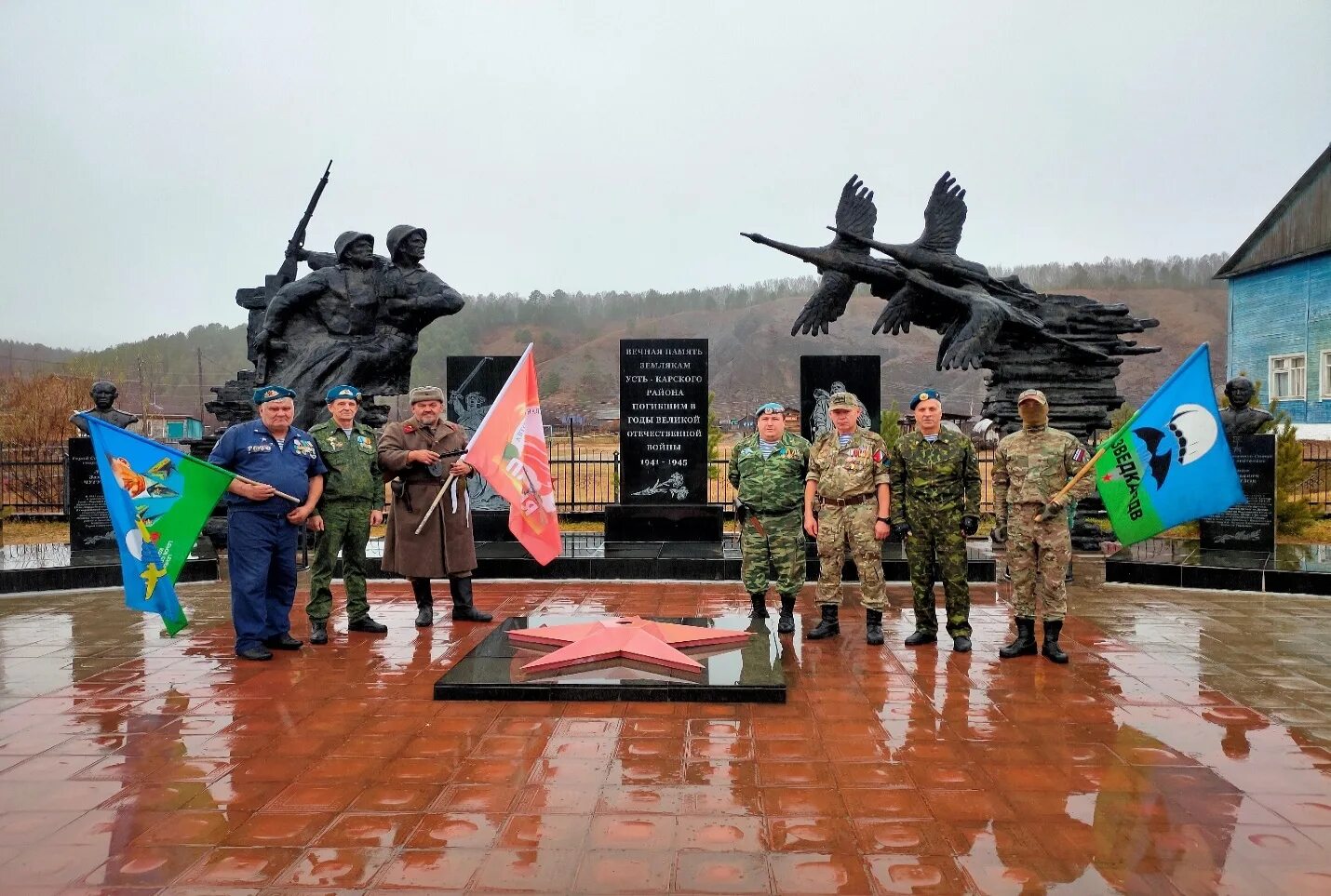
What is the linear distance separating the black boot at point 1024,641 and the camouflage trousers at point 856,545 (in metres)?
0.77

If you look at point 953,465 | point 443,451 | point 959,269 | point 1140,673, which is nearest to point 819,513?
point 953,465

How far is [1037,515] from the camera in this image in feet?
16.9

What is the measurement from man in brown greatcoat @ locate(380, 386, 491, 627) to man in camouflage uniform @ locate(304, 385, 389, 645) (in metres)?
0.16

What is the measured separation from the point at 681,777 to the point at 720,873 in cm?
74

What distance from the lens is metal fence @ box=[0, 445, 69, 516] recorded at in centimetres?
1501

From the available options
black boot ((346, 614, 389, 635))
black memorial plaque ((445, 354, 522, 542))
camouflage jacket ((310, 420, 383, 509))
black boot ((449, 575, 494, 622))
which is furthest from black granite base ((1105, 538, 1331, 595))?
black memorial plaque ((445, 354, 522, 542))

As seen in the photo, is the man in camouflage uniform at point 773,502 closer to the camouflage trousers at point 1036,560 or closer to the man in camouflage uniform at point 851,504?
the man in camouflage uniform at point 851,504

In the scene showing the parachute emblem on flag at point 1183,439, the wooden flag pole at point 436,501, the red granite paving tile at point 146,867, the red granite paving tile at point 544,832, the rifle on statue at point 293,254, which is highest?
the rifle on statue at point 293,254

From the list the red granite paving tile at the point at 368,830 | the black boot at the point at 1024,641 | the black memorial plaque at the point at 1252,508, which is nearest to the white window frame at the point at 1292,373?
the black memorial plaque at the point at 1252,508

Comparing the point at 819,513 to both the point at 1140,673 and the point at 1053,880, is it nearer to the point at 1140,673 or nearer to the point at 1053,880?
the point at 1140,673

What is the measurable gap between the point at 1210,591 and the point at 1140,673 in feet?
10.5

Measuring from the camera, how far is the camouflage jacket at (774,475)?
575 cm

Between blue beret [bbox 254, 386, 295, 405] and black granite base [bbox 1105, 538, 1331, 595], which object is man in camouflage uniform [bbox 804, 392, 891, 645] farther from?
black granite base [bbox 1105, 538, 1331, 595]

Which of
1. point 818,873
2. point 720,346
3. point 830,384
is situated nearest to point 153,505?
point 818,873
